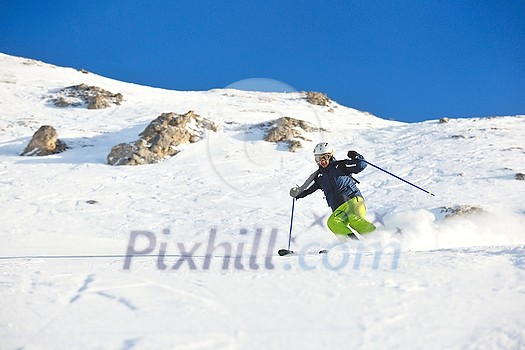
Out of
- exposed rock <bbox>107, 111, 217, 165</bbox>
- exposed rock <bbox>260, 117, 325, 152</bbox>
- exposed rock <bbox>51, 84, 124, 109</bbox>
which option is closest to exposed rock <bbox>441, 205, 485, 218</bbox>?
exposed rock <bbox>260, 117, 325, 152</bbox>

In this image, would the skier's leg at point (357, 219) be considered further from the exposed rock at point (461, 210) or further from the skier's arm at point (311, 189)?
the exposed rock at point (461, 210)

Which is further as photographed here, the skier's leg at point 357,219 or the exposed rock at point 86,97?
the exposed rock at point 86,97

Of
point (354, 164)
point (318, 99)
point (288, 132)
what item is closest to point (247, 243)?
point (354, 164)

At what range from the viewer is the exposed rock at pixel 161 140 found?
2105 cm

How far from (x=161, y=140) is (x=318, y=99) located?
22.2 metres

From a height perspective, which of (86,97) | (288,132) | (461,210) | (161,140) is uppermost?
(86,97)

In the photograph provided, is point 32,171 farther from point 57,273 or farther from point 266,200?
point 57,273

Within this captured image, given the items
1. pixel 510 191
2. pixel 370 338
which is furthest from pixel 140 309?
pixel 510 191

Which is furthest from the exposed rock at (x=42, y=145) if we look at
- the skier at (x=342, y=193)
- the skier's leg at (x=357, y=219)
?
the skier's leg at (x=357, y=219)

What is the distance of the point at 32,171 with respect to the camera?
1886cm

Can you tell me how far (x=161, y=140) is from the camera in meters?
22.5

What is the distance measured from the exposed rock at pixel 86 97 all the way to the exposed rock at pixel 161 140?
1081 cm

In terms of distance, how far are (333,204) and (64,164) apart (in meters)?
16.9

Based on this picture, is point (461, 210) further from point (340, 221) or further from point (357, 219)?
point (340, 221)
